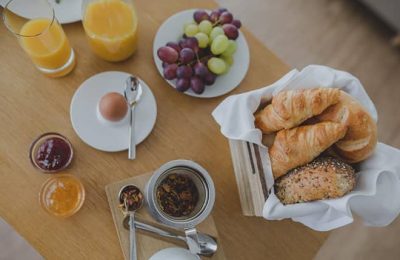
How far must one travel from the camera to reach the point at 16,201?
954 mm

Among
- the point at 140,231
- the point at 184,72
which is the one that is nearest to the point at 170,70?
the point at 184,72

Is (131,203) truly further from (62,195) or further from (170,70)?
(170,70)

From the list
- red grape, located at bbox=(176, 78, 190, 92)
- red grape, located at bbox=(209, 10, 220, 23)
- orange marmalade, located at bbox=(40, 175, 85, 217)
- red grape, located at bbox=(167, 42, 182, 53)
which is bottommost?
orange marmalade, located at bbox=(40, 175, 85, 217)

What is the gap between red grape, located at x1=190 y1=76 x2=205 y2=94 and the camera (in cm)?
101

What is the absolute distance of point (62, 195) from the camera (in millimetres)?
962

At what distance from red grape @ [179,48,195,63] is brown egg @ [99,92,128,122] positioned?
0.55 feet

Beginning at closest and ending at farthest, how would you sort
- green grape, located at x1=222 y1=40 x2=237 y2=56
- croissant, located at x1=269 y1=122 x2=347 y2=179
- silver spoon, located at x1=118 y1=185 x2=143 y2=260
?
croissant, located at x1=269 y1=122 x2=347 y2=179, silver spoon, located at x1=118 y1=185 x2=143 y2=260, green grape, located at x1=222 y1=40 x2=237 y2=56

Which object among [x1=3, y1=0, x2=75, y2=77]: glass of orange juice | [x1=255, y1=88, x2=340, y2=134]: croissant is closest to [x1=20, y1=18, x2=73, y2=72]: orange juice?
[x1=3, y1=0, x2=75, y2=77]: glass of orange juice

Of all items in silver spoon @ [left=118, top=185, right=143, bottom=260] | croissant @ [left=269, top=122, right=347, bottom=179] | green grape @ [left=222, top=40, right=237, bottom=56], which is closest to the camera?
croissant @ [left=269, top=122, right=347, bottom=179]

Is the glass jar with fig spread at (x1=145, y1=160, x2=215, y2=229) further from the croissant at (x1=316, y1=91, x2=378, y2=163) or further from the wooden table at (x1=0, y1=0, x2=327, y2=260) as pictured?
the croissant at (x1=316, y1=91, x2=378, y2=163)

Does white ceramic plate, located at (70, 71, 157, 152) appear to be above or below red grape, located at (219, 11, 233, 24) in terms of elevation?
below

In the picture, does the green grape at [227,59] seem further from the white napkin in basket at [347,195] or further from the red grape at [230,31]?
the white napkin in basket at [347,195]

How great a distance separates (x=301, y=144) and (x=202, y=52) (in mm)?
361

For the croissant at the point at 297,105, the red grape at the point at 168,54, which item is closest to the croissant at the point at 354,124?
the croissant at the point at 297,105
